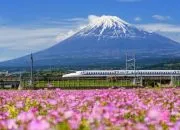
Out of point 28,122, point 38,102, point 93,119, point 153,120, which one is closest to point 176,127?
point 153,120

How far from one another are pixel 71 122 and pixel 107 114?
1.96 ft

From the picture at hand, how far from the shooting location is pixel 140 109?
6.22 m

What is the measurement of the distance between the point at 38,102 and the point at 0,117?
3181 mm

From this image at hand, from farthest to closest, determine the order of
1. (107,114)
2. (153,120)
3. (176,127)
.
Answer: (107,114) → (153,120) → (176,127)

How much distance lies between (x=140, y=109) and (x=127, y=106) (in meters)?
0.57

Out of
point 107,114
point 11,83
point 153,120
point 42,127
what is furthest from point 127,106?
point 11,83

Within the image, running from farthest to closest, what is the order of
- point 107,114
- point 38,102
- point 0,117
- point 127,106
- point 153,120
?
point 38,102 < point 127,106 < point 0,117 < point 107,114 < point 153,120

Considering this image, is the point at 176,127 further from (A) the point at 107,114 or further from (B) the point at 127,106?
(B) the point at 127,106

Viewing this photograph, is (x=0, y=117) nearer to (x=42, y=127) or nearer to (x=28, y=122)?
(x=28, y=122)

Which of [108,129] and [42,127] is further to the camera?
[108,129]

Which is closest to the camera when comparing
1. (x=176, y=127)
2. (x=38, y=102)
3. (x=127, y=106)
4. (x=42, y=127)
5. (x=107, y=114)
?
(x=42, y=127)

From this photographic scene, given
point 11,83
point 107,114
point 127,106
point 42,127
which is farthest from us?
point 11,83

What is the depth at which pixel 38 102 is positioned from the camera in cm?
870

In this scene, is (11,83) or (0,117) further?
(11,83)
